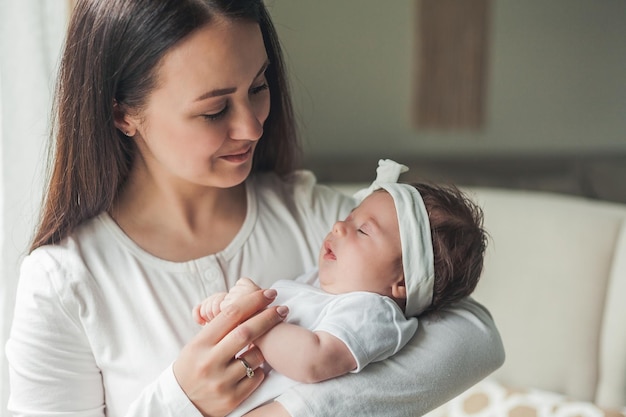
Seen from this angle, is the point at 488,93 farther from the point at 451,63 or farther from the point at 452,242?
the point at 452,242

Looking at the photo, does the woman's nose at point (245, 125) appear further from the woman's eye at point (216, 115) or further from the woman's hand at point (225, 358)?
the woman's hand at point (225, 358)

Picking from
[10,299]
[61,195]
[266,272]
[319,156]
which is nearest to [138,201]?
[61,195]

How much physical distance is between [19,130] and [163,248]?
0.38 meters

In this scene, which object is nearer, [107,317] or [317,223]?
[107,317]

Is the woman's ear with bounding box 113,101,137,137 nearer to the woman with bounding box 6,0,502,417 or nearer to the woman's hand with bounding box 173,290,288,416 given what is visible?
the woman with bounding box 6,0,502,417

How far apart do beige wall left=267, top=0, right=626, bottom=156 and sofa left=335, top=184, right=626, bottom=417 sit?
51.5 inches

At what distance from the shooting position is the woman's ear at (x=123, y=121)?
3.83ft

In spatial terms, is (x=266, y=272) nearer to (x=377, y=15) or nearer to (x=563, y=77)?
(x=377, y=15)

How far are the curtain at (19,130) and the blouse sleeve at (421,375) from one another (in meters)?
0.61

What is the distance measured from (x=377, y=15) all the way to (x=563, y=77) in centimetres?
95

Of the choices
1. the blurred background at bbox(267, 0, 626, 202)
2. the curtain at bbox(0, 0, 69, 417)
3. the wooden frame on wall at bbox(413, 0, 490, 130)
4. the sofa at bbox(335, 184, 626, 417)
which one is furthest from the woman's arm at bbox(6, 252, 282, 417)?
the wooden frame on wall at bbox(413, 0, 490, 130)

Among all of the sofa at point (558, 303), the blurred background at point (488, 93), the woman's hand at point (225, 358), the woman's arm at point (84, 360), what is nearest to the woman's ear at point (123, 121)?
the woman's arm at point (84, 360)

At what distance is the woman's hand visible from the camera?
106 cm

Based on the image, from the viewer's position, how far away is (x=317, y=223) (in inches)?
53.6
